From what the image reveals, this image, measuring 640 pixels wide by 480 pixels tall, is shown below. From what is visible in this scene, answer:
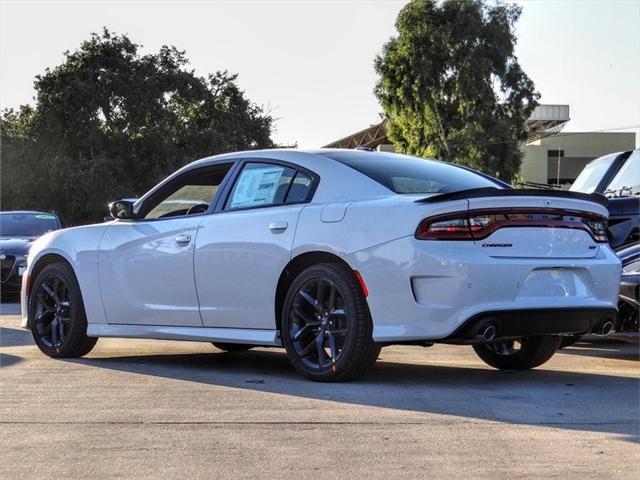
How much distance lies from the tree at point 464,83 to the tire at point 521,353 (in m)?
39.1

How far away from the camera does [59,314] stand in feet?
24.1

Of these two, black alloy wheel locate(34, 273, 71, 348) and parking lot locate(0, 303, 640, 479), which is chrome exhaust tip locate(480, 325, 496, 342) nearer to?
parking lot locate(0, 303, 640, 479)

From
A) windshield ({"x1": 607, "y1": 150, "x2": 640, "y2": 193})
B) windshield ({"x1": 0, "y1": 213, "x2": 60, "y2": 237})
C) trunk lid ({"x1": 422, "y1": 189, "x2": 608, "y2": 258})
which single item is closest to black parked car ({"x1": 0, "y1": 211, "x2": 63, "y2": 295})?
windshield ({"x1": 0, "y1": 213, "x2": 60, "y2": 237})

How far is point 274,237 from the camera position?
5.97 meters

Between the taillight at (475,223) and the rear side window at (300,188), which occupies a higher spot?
the rear side window at (300,188)

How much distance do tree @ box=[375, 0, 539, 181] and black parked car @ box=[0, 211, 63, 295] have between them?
3095 cm

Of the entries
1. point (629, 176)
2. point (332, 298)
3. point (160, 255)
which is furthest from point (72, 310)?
point (629, 176)

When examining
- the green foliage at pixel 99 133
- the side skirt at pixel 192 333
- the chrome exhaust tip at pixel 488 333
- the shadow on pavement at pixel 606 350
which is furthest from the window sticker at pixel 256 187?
the green foliage at pixel 99 133

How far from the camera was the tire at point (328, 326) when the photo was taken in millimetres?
5500

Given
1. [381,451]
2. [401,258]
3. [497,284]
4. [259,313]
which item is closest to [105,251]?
[259,313]

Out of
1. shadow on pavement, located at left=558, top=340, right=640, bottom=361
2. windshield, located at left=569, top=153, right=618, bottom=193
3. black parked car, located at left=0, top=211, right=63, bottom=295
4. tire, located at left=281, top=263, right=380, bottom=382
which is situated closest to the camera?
tire, located at left=281, top=263, right=380, bottom=382

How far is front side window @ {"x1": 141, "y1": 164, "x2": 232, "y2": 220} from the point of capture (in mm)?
6746

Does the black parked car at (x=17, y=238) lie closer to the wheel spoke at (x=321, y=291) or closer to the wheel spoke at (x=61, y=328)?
the wheel spoke at (x=61, y=328)

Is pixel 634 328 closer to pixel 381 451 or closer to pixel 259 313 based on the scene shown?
pixel 259 313
